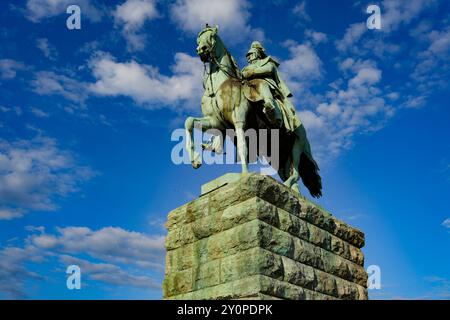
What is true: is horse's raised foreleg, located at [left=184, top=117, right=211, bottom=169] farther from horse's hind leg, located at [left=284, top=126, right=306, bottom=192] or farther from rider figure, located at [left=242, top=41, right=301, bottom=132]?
horse's hind leg, located at [left=284, top=126, right=306, bottom=192]

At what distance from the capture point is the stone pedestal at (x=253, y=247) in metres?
7.76

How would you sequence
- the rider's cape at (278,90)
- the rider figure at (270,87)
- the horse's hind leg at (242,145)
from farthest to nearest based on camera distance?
the rider's cape at (278,90)
the rider figure at (270,87)
the horse's hind leg at (242,145)

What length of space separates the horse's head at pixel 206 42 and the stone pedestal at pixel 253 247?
8.99 feet

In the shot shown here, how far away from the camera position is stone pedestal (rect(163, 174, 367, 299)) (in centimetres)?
776

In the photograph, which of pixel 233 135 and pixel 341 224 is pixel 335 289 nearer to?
pixel 341 224

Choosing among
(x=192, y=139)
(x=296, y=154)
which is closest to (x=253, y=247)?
(x=192, y=139)

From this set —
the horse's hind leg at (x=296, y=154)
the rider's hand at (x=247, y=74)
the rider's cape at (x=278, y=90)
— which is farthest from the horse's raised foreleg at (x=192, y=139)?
the horse's hind leg at (x=296, y=154)

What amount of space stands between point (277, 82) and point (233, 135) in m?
1.87

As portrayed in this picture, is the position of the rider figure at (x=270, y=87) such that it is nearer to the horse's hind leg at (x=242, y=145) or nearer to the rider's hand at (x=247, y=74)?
the rider's hand at (x=247, y=74)

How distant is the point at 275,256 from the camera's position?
26.0ft

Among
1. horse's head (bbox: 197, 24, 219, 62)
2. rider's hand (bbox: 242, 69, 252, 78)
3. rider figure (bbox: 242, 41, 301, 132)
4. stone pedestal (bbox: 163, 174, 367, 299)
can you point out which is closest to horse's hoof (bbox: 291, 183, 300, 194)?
stone pedestal (bbox: 163, 174, 367, 299)

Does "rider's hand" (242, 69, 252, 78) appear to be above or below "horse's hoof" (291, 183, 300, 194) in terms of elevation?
above

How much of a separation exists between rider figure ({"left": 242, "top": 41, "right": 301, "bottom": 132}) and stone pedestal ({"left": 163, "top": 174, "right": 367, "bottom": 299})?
179 centimetres
